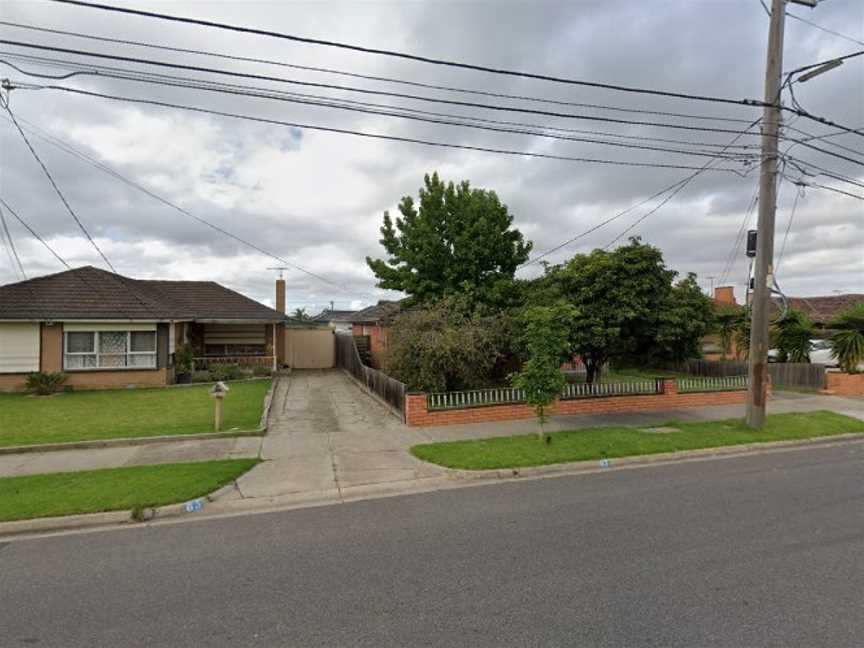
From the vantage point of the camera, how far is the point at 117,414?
36.6 feet

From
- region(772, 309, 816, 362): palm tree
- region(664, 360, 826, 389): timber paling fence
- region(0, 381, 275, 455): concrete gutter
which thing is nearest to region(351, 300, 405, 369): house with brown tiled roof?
region(0, 381, 275, 455): concrete gutter

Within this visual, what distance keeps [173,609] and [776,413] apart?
1332 centimetres

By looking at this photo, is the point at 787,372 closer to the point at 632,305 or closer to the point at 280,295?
the point at 632,305

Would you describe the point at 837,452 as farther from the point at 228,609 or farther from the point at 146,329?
the point at 146,329

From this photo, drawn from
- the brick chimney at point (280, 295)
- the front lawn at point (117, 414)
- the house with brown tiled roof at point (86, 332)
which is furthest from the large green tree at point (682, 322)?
the brick chimney at point (280, 295)

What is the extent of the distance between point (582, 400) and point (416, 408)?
4190mm

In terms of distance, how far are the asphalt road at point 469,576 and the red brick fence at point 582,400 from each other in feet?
13.5

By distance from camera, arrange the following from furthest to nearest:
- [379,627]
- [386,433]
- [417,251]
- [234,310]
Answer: [234,310], [417,251], [386,433], [379,627]

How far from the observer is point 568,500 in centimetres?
585

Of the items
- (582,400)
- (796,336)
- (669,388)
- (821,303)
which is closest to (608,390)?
(582,400)

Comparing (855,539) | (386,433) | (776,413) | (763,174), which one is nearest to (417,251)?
(386,433)

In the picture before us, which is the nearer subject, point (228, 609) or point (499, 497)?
point (228, 609)

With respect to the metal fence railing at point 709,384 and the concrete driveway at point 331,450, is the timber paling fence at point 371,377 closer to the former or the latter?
the concrete driveway at point 331,450

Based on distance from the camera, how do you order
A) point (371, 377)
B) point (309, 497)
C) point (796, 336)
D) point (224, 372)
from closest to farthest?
point (309, 497)
point (371, 377)
point (796, 336)
point (224, 372)
